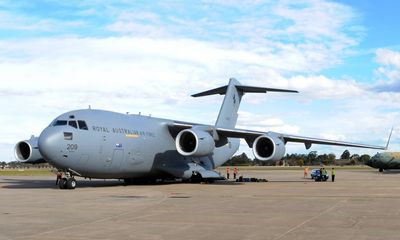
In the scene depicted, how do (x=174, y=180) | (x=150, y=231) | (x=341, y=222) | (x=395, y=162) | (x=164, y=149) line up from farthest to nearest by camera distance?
(x=395, y=162), (x=174, y=180), (x=164, y=149), (x=341, y=222), (x=150, y=231)

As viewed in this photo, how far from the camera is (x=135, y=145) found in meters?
26.9

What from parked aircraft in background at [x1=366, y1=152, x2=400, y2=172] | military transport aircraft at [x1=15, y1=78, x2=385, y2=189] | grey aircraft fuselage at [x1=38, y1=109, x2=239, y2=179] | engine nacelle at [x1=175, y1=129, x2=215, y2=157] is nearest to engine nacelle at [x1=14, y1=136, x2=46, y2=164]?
military transport aircraft at [x1=15, y1=78, x2=385, y2=189]

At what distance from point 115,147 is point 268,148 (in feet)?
27.1

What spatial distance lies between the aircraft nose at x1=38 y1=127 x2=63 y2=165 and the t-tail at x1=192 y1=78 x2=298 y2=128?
1306cm

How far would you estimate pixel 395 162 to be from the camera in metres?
60.0

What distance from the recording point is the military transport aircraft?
76.5 ft

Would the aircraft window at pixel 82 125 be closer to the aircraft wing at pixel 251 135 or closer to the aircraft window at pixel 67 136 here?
the aircraft window at pixel 67 136

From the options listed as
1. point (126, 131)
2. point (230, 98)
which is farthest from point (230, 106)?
point (126, 131)

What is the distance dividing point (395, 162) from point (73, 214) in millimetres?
54110

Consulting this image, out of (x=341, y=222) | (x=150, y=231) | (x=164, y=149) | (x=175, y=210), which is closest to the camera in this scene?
(x=150, y=231)

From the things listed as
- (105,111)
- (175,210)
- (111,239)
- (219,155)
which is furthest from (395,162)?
(111,239)

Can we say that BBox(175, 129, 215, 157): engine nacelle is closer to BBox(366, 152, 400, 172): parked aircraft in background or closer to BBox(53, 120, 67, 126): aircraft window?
BBox(53, 120, 67, 126): aircraft window

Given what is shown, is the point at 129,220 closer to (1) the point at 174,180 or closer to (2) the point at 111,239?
(2) the point at 111,239

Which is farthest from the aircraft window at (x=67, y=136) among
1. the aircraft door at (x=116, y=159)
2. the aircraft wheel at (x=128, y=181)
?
the aircraft wheel at (x=128, y=181)
